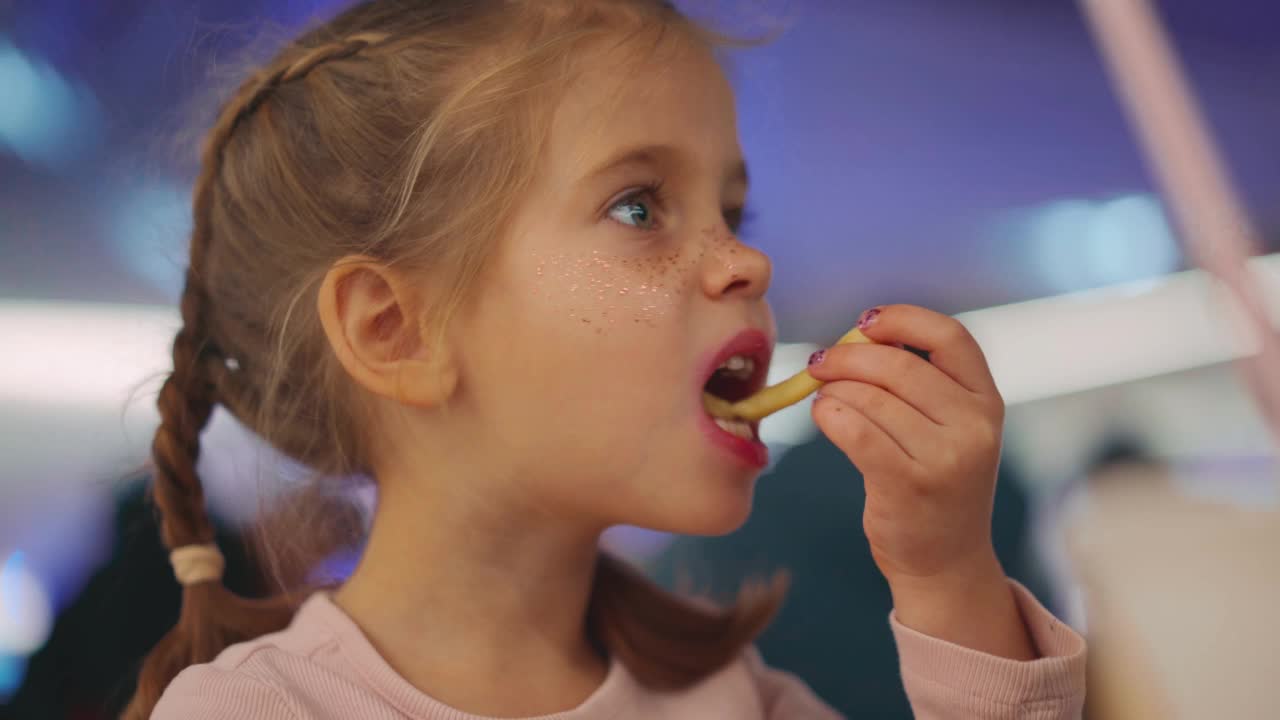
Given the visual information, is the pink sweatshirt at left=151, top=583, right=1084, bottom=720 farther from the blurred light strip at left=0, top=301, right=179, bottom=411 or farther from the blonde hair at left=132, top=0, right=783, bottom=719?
the blurred light strip at left=0, top=301, right=179, bottom=411

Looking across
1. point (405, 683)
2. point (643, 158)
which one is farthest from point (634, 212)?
point (405, 683)

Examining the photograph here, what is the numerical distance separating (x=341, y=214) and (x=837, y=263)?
478 mm

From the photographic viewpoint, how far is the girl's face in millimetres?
666

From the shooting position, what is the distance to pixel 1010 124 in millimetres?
987

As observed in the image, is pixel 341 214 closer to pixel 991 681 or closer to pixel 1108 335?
pixel 991 681

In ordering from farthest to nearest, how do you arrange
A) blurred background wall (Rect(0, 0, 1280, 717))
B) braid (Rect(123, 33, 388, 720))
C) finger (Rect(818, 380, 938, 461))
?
blurred background wall (Rect(0, 0, 1280, 717)) < braid (Rect(123, 33, 388, 720)) < finger (Rect(818, 380, 938, 461))

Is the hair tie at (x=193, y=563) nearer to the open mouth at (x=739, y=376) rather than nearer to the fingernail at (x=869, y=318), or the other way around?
the open mouth at (x=739, y=376)

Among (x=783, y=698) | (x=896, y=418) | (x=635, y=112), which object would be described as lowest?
(x=783, y=698)

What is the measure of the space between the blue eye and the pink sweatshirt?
0.95 ft

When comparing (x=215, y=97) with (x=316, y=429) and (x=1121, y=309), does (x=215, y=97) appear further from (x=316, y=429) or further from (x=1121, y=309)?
(x=1121, y=309)

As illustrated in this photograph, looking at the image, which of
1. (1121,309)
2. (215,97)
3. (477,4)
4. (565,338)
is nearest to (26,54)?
(215,97)

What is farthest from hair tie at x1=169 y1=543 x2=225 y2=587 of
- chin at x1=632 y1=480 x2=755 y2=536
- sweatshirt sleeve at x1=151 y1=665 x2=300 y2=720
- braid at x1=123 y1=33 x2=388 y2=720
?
chin at x1=632 y1=480 x2=755 y2=536

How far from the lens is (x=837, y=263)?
102 cm

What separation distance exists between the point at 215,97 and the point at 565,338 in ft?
1.36
